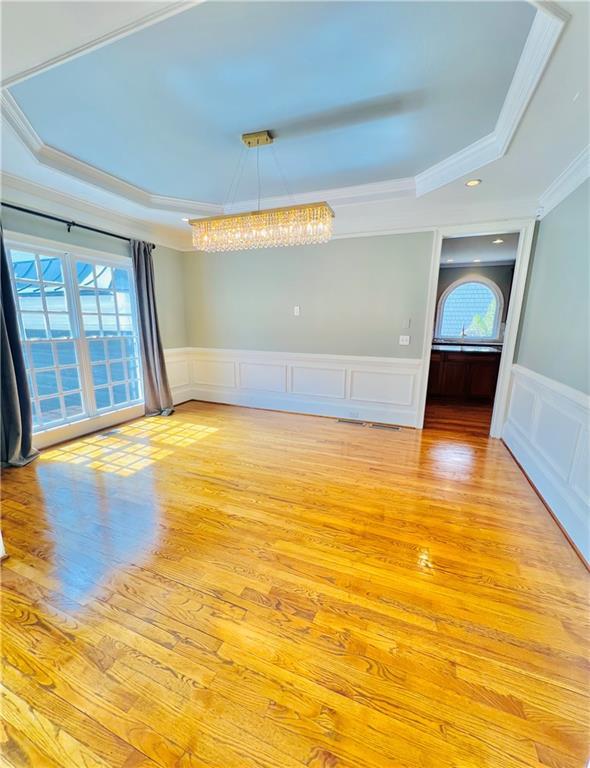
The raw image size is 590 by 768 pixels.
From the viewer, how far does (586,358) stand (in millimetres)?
2084

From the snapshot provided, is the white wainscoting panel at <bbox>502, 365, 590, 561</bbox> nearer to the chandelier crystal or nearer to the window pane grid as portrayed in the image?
the chandelier crystal

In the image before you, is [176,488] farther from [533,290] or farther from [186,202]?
[533,290]

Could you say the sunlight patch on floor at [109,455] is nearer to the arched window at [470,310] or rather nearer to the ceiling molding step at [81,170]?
the ceiling molding step at [81,170]

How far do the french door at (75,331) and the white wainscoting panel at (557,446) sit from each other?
4663 mm

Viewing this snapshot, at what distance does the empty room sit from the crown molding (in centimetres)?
2

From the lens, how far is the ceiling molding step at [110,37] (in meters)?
1.22

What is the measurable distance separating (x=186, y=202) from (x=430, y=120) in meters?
2.66

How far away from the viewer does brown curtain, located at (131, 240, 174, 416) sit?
4.08 meters

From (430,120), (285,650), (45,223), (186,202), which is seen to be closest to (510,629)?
(285,650)

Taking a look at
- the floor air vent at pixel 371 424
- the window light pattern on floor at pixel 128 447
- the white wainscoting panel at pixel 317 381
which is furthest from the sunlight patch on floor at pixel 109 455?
the floor air vent at pixel 371 424

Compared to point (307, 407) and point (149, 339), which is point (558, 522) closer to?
point (307, 407)

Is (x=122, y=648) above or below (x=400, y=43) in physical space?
below

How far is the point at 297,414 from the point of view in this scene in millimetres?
4559

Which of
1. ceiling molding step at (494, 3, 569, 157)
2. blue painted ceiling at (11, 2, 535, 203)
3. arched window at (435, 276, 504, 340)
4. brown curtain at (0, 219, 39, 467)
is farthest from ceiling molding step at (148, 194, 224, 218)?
arched window at (435, 276, 504, 340)
